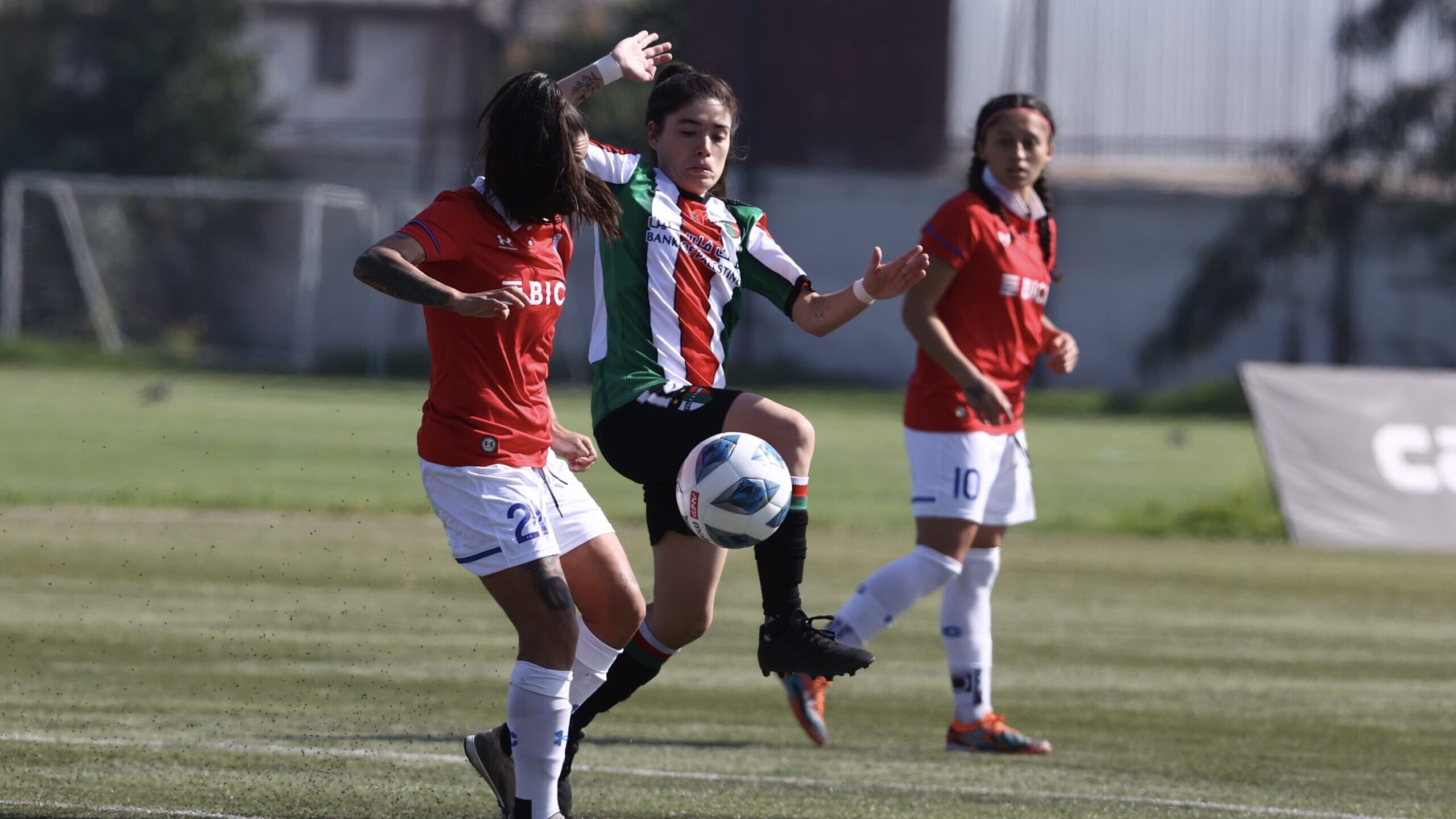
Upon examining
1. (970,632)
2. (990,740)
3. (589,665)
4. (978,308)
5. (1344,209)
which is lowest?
(1344,209)

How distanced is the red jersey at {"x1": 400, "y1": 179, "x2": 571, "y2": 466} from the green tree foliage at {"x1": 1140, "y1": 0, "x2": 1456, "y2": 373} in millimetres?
34076

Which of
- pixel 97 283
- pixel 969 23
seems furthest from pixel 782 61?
pixel 97 283

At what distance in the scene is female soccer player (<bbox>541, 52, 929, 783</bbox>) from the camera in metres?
5.50

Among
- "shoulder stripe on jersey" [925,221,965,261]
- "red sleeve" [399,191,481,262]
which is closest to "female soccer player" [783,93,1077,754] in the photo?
"shoulder stripe on jersey" [925,221,965,261]

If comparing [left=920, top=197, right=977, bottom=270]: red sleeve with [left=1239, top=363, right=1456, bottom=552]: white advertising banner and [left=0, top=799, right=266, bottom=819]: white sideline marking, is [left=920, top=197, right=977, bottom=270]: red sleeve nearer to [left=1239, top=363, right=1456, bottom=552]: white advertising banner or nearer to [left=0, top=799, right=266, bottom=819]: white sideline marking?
[left=0, top=799, right=266, bottom=819]: white sideline marking

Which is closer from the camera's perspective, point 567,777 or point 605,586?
point 605,586

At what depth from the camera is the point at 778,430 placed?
17.9 ft

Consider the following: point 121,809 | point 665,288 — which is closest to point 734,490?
point 665,288

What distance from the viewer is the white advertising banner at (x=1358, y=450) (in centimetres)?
1475

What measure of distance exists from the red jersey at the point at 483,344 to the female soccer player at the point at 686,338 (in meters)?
0.51

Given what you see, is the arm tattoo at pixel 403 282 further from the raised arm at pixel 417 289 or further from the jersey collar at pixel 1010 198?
the jersey collar at pixel 1010 198

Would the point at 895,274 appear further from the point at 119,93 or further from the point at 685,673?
the point at 119,93

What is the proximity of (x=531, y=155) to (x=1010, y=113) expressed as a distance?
2.97 meters

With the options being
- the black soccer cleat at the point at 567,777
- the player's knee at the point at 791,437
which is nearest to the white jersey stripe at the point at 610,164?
the player's knee at the point at 791,437
